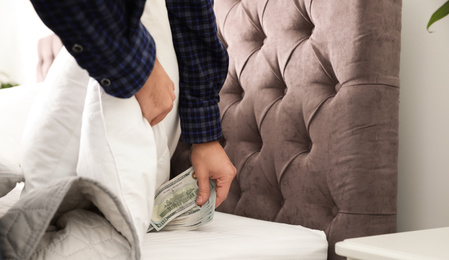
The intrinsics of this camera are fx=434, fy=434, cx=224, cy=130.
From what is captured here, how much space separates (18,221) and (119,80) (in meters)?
0.28

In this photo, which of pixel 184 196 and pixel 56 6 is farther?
pixel 184 196

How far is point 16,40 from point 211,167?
136 inches

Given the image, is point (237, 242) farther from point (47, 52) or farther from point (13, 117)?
point (47, 52)

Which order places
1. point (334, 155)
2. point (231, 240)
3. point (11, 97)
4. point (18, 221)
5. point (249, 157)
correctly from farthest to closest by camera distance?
point (11, 97), point (249, 157), point (334, 155), point (231, 240), point (18, 221)

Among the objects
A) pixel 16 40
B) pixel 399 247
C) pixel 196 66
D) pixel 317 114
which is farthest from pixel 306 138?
pixel 16 40

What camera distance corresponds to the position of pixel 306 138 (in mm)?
1216

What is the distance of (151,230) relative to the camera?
1.06 m

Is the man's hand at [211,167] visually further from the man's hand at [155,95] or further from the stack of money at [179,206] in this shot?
the man's hand at [155,95]

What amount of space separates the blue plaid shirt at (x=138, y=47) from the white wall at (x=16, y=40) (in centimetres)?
301

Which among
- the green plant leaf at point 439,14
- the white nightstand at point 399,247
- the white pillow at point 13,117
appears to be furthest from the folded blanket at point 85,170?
the white pillow at point 13,117

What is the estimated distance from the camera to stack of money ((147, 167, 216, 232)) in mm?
1036

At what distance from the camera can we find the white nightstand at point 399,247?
0.71 metres

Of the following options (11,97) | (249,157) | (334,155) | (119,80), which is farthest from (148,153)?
(11,97)

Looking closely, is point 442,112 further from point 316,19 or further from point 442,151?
point 316,19
